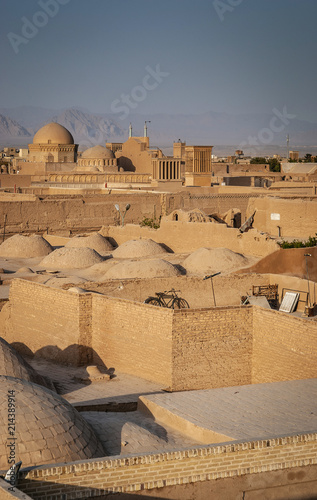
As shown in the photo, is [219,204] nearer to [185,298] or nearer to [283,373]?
[185,298]

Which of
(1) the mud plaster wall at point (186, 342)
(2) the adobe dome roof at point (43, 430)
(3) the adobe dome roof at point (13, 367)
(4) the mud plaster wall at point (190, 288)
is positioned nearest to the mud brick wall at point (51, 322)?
(1) the mud plaster wall at point (186, 342)

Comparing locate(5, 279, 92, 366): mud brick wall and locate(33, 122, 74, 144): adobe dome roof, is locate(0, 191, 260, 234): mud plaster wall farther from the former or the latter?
locate(33, 122, 74, 144): adobe dome roof

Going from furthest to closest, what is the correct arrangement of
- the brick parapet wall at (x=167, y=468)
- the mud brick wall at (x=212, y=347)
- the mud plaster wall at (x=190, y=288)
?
the mud plaster wall at (x=190, y=288), the mud brick wall at (x=212, y=347), the brick parapet wall at (x=167, y=468)

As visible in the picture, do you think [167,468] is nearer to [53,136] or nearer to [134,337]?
[134,337]

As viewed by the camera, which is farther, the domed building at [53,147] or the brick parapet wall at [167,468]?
the domed building at [53,147]

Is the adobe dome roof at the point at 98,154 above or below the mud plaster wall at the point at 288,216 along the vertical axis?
above

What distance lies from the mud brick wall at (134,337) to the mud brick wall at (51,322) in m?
0.22

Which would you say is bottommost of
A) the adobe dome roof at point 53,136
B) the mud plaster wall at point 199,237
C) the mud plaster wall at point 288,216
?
the mud plaster wall at point 199,237

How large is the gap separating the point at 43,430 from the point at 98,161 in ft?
157

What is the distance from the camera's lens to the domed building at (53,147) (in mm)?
56125

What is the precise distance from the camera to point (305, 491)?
7844mm

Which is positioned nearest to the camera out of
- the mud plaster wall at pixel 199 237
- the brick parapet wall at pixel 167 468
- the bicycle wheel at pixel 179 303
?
the brick parapet wall at pixel 167 468

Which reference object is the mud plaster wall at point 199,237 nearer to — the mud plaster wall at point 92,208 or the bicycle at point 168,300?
the mud plaster wall at point 92,208

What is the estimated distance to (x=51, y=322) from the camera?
15008 mm
